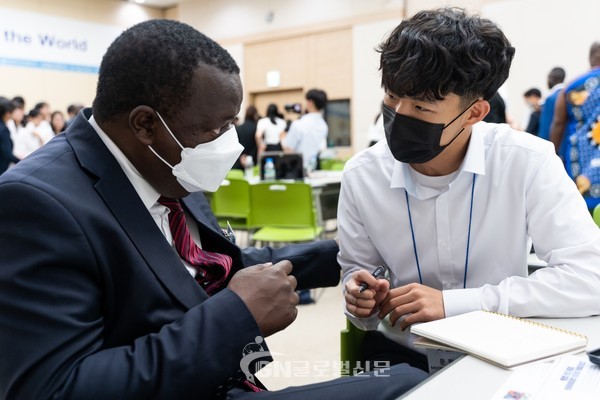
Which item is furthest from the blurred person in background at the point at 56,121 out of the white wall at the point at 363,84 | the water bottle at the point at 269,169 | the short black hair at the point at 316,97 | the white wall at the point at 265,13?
the water bottle at the point at 269,169

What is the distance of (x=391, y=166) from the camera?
1.44 m

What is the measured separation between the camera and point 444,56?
4.00ft

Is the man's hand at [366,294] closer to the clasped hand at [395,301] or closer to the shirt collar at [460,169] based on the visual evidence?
the clasped hand at [395,301]

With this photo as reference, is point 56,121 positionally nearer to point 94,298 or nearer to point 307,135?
point 307,135

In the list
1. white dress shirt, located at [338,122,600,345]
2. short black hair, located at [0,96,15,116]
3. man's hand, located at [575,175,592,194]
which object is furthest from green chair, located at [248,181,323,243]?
short black hair, located at [0,96,15,116]

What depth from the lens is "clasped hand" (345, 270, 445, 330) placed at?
1.15m

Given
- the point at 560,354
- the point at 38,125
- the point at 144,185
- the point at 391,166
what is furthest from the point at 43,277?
the point at 38,125

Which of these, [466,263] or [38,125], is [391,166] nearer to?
[466,263]

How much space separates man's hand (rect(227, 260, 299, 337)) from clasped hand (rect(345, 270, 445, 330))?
260mm

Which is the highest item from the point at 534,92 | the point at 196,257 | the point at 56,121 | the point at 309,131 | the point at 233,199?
the point at 534,92

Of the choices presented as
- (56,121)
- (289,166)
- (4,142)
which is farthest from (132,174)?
(56,121)

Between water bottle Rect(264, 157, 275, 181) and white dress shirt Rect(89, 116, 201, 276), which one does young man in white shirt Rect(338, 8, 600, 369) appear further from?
water bottle Rect(264, 157, 275, 181)

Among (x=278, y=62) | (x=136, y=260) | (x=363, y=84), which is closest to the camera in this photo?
(x=136, y=260)

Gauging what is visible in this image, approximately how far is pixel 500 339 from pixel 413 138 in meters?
0.56
